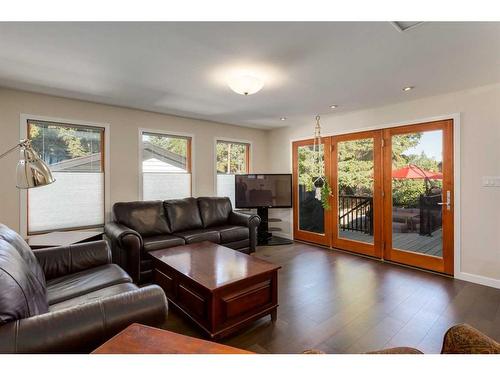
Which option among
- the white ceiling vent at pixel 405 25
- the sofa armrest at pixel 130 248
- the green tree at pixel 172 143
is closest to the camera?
the white ceiling vent at pixel 405 25

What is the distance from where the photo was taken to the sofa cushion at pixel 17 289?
1100mm

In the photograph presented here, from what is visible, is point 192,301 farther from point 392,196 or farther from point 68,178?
point 392,196

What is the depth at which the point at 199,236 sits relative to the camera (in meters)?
3.48

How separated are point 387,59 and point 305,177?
2.91 m

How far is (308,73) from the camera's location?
257cm

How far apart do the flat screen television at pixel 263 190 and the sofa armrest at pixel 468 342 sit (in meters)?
4.05

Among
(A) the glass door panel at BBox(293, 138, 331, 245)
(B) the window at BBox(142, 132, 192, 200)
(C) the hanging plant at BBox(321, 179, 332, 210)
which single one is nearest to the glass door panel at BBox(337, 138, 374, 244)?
(C) the hanging plant at BBox(321, 179, 332, 210)

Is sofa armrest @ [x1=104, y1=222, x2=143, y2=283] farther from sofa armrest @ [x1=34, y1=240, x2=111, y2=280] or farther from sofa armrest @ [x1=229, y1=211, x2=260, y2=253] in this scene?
sofa armrest @ [x1=229, y1=211, x2=260, y2=253]

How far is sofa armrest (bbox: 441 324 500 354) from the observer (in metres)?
0.81

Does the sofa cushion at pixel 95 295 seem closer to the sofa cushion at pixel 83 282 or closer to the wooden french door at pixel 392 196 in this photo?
the sofa cushion at pixel 83 282

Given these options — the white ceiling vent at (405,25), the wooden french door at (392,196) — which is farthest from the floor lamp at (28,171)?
the wooden french door at (392,196)

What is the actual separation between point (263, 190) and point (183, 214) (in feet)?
5.55

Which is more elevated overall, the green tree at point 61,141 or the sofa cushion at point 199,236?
the green tree at point 61,141
